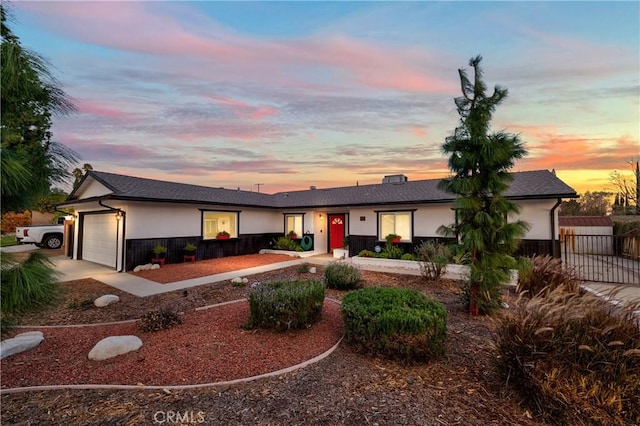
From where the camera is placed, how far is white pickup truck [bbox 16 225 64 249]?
54.0ft

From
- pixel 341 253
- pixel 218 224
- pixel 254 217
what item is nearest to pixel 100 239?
pixel 218 224

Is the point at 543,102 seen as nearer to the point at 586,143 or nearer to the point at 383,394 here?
the point at 586,143

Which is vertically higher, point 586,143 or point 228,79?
point 228,79

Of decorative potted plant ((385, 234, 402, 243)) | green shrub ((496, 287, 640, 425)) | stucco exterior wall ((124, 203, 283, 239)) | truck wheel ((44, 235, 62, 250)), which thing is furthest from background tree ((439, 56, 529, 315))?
truck wheel ((44, 235, 62, 250))

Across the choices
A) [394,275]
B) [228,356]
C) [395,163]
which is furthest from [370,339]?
[395,163]

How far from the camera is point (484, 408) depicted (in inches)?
110

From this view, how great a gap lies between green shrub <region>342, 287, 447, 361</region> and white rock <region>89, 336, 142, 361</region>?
10.4 ft

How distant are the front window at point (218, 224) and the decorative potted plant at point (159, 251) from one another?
6.69 feet

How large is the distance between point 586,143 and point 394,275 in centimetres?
907

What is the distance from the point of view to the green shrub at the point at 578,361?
102 inches

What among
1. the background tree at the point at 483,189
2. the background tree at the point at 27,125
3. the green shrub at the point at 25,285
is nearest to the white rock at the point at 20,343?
the green shrub at the point at 25,285

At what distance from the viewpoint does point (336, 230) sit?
1588 centimetres

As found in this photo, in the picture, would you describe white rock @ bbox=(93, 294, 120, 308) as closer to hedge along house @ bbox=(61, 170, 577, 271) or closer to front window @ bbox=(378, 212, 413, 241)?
hedge along house @ bbox=(61, 170, 577, 271)

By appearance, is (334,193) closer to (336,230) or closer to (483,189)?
(336,230)
